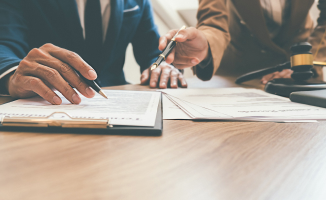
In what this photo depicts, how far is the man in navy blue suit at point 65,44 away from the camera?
14.3 inches

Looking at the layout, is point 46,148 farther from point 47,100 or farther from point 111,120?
point 47,100

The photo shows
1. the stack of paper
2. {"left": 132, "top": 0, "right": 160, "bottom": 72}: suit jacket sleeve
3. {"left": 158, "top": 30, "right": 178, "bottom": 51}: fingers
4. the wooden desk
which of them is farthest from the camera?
{"left": 132, "top": 0, "right": 160, "bottom": 72}: suit jacket sleeve

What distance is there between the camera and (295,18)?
0.82 meters

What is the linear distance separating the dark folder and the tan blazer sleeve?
31cm

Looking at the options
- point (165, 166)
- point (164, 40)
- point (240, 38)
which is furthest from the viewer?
point (240, 38)

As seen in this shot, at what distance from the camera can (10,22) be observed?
0.63 meters

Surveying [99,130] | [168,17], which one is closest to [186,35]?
[99,130]

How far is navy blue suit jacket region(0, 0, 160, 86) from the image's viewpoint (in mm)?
614

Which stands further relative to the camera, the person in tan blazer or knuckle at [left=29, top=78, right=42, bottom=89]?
the person in tan blazer

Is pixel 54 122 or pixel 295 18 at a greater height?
pixel 295 18

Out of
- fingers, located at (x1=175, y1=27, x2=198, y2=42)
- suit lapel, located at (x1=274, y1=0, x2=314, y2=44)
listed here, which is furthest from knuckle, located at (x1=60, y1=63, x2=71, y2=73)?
suit lapel, located at (x1=274, y1=0, x2=314, y2=44)

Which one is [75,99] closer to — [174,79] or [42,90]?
[42,90]

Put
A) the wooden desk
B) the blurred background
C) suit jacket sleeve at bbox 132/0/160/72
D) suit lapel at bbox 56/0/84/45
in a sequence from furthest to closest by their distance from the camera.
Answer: the blurred background → suit jacket sleeve at bbox 132/0/160/72 → suit lapel at bbox 56/0/84/45 → the wooden desk

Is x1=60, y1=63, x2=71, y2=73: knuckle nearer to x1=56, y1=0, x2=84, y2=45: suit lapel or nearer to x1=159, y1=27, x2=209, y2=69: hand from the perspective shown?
x1=159, y1=27, x2=209, y2=69: hand
